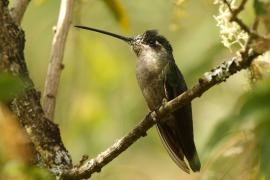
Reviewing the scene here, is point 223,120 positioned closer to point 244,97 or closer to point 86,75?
point 244,97

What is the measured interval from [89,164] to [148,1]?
2.16m

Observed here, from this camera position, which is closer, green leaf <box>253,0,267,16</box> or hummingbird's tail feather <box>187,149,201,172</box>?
green leaf <box>253,0,267,16</box>

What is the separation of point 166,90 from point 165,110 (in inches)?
43.1

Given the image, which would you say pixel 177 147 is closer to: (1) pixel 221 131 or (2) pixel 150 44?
(2) pixel 150 44

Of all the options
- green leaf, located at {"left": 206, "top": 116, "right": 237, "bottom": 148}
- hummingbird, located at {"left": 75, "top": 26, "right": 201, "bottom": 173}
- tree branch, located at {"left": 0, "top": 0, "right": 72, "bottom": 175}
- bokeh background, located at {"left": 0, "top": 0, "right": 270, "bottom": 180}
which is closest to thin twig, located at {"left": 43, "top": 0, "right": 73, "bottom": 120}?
tree branch, located at {"left": 0, "top": 0, "right": 72, "bottom": 175}

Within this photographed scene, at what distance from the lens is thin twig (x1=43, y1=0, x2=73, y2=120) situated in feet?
9.80

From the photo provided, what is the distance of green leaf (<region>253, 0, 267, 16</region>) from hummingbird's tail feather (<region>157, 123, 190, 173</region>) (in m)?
2.13

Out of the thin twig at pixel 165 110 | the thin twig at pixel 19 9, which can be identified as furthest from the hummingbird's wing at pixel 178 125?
the thin twig at pixel 19 9

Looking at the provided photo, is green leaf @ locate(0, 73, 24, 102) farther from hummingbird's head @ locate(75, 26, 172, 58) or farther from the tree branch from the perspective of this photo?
hummingbird's head @ locate(75, 26, 172, 58)

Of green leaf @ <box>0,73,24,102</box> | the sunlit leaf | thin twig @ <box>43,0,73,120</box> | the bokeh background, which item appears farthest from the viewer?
the bokeh background

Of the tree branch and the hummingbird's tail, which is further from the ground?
the tree branch

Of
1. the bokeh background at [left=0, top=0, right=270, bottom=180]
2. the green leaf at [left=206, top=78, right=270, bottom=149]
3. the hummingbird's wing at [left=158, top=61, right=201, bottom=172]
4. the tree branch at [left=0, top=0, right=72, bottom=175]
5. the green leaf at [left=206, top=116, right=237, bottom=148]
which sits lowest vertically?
the bokeh background at [left=0, top=0, right=270, bottom=180]

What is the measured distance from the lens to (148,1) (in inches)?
178

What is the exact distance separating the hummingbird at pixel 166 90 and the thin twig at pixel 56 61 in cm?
31
